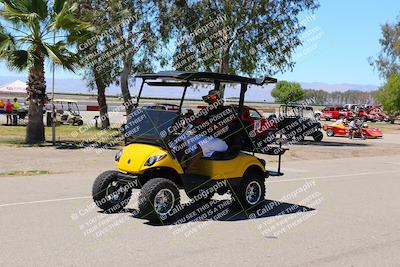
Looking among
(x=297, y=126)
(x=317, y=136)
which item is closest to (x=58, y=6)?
(x=297, y=126)

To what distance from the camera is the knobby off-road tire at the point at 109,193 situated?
8578mm

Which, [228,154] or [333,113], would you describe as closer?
[228,154]

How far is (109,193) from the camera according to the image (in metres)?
8.72

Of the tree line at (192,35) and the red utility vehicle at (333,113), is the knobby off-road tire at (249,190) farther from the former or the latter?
the red utility vehicle at (333,113)

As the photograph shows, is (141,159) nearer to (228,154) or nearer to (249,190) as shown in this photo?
(228,154)

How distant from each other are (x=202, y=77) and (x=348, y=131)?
2947cm

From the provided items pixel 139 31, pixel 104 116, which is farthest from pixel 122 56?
pixel 104 116

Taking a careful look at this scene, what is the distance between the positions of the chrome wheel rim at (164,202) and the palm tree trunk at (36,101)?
14314mm

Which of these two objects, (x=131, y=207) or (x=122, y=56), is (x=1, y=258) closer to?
(x=131, y=207)

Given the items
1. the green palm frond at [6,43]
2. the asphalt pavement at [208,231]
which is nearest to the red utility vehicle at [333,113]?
the green palm frond at [6,43]

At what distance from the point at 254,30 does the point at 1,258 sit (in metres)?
23.0

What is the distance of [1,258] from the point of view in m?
6.06

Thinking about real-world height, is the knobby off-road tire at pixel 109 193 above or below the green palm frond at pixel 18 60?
below

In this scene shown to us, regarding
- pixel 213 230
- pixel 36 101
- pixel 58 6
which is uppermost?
pixel 58 6
